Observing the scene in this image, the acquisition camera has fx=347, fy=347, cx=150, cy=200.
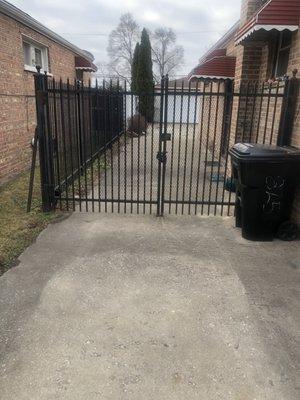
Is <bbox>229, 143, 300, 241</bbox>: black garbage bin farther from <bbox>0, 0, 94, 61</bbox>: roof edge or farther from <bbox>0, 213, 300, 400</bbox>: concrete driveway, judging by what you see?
<bbox>0, 0, 94, 61</bbox>: roof edge

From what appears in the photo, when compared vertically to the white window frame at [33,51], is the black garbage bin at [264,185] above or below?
below

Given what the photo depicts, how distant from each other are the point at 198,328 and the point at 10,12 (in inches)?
284

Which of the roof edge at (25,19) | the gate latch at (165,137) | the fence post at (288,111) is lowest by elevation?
the gate latch at (165,137)

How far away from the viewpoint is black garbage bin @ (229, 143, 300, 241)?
13.9 feet

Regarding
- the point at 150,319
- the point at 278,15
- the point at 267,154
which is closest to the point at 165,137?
the point at 267,154

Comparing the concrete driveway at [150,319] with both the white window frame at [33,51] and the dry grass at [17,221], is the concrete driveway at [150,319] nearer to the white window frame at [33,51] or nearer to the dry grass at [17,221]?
the dry grass at [17,221]

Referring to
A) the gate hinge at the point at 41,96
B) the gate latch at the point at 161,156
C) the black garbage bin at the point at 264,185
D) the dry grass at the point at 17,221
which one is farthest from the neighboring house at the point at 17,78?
the black garbage bin at the point at 264,185

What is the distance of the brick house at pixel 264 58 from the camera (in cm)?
454

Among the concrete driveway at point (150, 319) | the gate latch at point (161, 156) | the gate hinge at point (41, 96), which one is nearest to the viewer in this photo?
the concrete driveway at point (150, 319)

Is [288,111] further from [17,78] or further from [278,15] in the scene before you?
[17,78]

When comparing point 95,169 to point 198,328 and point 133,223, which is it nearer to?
point 133,223

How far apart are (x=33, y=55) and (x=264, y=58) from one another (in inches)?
242

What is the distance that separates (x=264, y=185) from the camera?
434cm

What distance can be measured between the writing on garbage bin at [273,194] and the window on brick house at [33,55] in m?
6.44
